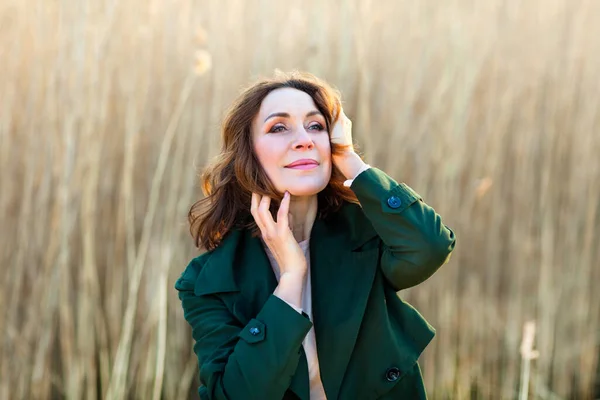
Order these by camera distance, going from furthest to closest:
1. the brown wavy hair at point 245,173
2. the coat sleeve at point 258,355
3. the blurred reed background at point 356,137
A: the blurred reed background at point 356,137 → the brown wavy hair at point 245,173 → the coat sleeve at point 258,355

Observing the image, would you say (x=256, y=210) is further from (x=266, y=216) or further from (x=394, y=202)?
(x=394, y=202)

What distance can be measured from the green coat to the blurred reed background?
59cm

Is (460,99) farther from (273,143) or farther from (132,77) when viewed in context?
(273,143)

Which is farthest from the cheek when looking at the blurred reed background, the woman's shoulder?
the blurred reed background

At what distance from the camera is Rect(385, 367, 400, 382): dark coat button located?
55.9 inches

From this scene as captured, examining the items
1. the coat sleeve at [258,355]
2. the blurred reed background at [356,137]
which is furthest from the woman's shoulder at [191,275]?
the blurred reed background at [356,137]

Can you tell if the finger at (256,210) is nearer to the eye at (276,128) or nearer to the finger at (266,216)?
the finger at (266,216)

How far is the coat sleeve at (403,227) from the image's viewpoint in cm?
134

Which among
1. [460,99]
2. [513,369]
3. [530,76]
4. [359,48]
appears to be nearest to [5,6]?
[359,48]

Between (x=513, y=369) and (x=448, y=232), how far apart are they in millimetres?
1216

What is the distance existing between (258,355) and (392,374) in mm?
277

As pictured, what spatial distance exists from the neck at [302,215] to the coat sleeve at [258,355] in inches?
8.6

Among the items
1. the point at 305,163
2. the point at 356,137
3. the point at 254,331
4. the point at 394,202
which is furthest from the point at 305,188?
the point at 356,137

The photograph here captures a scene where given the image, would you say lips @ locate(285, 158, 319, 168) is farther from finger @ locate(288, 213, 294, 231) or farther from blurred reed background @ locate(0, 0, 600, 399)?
blurred reed background @ locate(0, 0, 600, 399)
